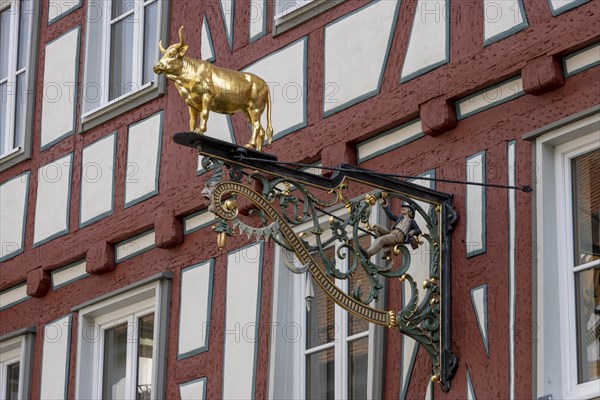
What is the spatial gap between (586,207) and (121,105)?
15.4ft

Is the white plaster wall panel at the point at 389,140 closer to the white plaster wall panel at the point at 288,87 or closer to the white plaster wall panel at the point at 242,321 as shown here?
the white plaster wall panel at the point at 288,87

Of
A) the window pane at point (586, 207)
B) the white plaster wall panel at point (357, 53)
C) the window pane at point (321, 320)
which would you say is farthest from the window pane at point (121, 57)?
the window pane at point (586, 207)

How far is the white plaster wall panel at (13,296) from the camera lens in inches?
607

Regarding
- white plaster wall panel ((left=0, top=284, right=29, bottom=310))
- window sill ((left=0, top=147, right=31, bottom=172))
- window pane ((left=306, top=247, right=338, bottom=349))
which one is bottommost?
window pane ((left=306, top=247, right=338, bottom=349))

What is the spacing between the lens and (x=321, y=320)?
12.6 meters

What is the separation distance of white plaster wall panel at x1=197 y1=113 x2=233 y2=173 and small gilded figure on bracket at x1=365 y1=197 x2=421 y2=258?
254cm

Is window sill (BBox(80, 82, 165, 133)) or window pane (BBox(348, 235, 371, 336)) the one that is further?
window sill (BBox(80, 82, 165, 133))

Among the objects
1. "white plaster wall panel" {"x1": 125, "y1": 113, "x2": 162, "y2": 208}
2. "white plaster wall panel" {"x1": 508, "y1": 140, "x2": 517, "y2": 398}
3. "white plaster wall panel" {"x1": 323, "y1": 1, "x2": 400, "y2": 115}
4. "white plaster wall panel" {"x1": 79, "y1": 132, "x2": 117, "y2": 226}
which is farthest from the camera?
"white plaster wall panel" {"x1": 79, "y1": 132, "x2": 117, "y2": 226}

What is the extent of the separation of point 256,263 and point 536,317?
2.73 metres

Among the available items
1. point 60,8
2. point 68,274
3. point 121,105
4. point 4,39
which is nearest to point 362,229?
point 121,105

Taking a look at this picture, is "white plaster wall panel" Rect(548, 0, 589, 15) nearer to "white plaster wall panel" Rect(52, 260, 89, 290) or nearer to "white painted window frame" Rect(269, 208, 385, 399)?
"white painted window frame" Rect(269, 208, 385, 399)

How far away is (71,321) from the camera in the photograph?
1470 cm

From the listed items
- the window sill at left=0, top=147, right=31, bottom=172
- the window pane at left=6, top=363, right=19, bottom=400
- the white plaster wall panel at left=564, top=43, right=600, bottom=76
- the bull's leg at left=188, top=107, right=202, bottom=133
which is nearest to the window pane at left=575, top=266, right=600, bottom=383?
the white plaster wall panel at left=564, top=43, right=600, bottom=76

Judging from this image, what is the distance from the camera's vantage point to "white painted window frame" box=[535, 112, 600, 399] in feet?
35.3
